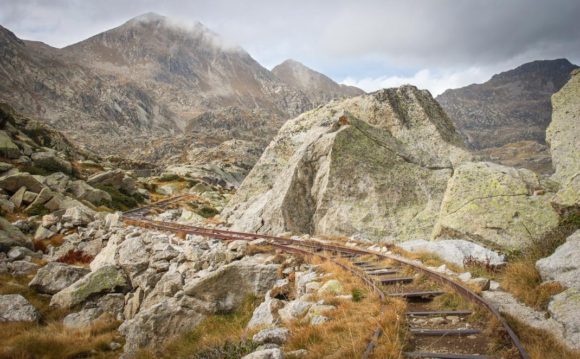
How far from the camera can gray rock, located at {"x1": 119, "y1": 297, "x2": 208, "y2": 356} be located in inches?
357

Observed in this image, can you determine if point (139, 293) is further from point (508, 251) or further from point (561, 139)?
point (561, 139)

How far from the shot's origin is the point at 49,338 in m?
9.41

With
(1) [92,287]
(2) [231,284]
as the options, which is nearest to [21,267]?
(1) [92,287]

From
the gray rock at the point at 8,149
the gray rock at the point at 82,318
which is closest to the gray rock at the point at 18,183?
the gray rock at the point at 8,149

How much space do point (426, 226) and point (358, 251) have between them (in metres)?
4.40

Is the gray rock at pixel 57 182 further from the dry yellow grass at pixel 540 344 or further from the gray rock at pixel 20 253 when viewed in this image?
the dry yellow grass at pixel 540 344

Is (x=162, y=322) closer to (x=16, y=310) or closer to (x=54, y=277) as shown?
(x=16, y=310)

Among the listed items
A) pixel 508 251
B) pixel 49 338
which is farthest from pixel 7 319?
pixel 508 251

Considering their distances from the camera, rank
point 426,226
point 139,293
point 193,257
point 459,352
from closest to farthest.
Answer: point 459,352 < point 139,293 < point 193,257 < point 426,226

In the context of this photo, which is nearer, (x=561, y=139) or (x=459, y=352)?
(x=459, y=352)

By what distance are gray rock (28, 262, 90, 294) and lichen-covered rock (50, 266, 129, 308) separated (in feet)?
3.55

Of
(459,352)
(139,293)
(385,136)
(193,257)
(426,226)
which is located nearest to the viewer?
(459,352)

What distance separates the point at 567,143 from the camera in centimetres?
1201

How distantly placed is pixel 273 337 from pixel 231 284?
395 cm
